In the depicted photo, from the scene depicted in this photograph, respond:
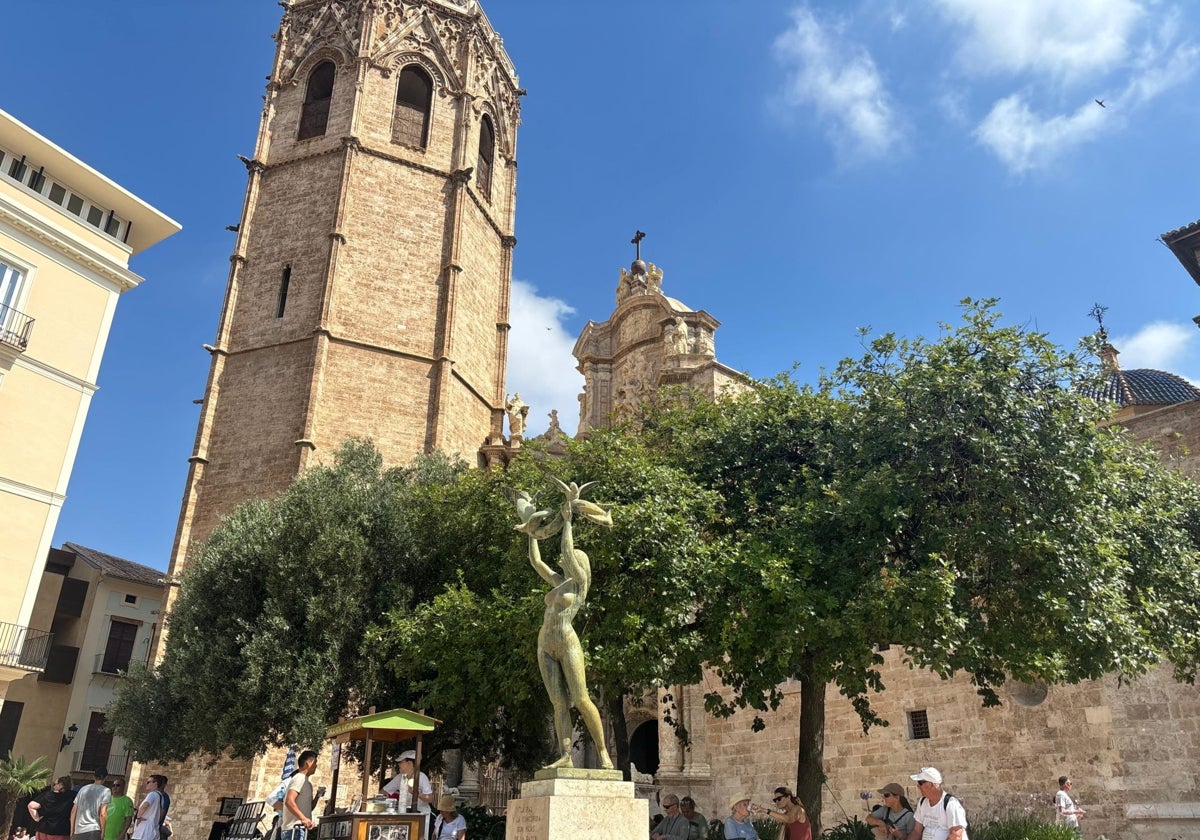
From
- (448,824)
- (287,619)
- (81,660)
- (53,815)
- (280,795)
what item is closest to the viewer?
(280,795)

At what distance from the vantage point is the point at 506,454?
91.2 ft

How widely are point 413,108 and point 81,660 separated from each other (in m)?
21.5

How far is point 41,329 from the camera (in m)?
19.4

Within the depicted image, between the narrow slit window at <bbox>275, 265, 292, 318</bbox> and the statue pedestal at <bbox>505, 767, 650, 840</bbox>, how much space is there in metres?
20.8

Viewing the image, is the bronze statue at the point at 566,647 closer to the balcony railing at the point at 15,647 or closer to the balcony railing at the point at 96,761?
the balcony railing at the point at 15,647

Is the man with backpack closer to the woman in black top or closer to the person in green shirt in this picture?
the person in green shirt

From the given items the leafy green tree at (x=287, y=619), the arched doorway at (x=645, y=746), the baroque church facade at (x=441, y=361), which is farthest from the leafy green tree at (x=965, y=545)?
the arched doorway at (x=645, y=746)

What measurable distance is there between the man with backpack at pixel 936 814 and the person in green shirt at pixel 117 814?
851 centimetres

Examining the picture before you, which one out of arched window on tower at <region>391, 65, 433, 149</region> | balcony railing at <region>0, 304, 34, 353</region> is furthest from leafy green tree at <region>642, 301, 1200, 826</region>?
arched window on tower at <region>391, 65, 433, 149</region>

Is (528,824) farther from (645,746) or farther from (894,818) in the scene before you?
(645,746)

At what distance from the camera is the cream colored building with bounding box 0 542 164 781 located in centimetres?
2884

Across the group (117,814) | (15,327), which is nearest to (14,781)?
(15,327)

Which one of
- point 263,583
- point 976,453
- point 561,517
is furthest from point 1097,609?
point 263,583

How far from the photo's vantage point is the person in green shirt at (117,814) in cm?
1018
